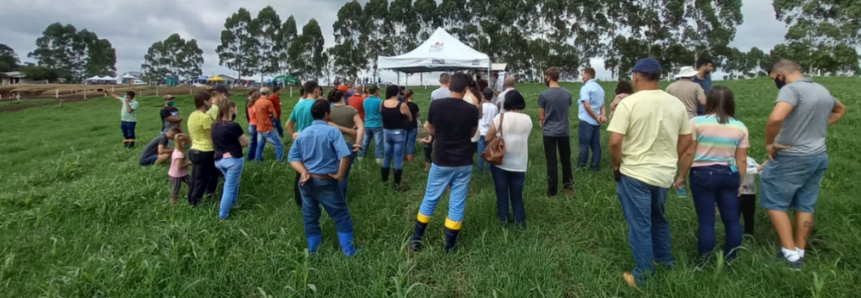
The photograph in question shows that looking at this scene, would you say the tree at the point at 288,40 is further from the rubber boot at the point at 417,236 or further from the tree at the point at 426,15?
the rubber boot at the point at 417,236

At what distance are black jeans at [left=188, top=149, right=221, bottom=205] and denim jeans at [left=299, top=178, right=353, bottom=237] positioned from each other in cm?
192

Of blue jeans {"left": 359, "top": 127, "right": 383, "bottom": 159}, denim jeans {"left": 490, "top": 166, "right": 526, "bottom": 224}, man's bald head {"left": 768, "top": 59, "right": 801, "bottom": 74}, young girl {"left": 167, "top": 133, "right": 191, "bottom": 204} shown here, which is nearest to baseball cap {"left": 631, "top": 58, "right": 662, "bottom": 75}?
man's bald head {"left": 768, "top": 59, "right": 801, "bottom": 74}

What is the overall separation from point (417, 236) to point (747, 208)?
2.80 metres

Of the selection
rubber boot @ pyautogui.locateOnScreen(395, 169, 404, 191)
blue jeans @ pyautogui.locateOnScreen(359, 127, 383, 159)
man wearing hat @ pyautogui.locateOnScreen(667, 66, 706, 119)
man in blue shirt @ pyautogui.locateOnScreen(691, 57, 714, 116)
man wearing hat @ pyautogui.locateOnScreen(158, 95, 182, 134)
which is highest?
man in blue shirt @ pyautogui.locateOnScreen(691, 57, 714, 116)

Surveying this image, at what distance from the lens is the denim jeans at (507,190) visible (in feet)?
13.5

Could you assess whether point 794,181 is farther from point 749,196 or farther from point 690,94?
point 690,94

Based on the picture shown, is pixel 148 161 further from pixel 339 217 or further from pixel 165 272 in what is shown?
pixel 339 217

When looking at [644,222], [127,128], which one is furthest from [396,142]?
[127,128]

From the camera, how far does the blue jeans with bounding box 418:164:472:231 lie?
379 centimetres

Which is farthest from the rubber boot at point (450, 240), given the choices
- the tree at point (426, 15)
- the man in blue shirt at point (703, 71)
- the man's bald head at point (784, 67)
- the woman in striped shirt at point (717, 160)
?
the tree at point (426, 15)

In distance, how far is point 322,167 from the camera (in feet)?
12.3

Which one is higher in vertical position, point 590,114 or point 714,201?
point 590,114

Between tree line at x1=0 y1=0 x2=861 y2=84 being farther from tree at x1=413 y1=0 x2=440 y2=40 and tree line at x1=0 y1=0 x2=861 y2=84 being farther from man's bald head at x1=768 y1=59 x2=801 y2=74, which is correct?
man's bald head at x1=768 y1=59 x2=801 y2=74

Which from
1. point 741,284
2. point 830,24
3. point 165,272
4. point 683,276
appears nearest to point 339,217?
point 165,272
